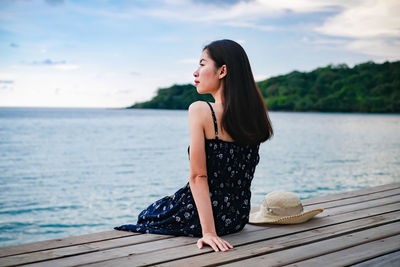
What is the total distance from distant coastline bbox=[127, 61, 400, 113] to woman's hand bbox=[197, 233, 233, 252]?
156ft

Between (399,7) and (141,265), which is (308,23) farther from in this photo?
(141,265)

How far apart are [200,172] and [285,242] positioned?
70cm

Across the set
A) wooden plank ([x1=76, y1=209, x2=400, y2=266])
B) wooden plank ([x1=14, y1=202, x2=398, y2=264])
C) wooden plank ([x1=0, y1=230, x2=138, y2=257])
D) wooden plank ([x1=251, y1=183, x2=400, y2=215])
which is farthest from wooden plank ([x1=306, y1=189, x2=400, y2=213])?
wooden plank ([x1=0, y1=230, x2=138, y2=257])

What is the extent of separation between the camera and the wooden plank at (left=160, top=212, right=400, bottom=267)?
6.50 feet

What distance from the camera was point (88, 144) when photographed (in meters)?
28.5

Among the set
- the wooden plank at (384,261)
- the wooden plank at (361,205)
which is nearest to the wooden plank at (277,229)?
the wooden plank at (361,205)

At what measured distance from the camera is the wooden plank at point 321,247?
1.98 meters

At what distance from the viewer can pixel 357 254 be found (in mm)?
2113

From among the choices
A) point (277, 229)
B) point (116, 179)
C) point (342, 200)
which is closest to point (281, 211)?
point (277, 229)

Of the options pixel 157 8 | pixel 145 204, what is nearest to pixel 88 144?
pixel 145 204

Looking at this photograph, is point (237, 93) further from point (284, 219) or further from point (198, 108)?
point (284, 219)

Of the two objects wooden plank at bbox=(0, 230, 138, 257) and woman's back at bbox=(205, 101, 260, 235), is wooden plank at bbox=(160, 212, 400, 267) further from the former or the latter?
wooden plank at bbox=(0, 230, 138, 257)

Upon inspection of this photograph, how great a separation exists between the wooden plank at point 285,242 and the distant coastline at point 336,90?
47.0 metres

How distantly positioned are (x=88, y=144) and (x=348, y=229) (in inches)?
1083
